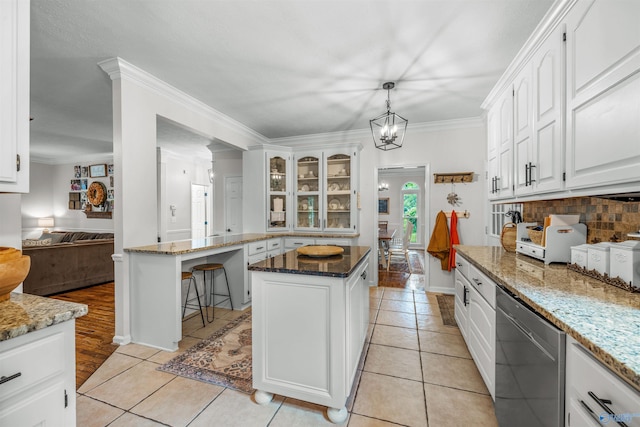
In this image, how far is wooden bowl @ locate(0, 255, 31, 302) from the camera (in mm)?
1032

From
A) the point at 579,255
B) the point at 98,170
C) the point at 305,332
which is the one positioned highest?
the point at 98,170

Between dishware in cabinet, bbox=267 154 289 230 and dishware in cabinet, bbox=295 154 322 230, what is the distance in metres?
0.20

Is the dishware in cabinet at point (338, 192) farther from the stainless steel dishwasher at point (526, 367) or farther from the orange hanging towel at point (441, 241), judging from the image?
the stainless steel dishwasher at point (526, 367)

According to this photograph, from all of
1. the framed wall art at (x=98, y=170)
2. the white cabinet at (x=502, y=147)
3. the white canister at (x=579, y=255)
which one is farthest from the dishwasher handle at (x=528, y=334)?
the framed wall art at (x=98, y=170)

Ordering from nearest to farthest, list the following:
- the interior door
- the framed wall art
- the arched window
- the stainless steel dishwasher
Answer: the stainless steel dishwasher, the interior door, the framed wall art, the arched window

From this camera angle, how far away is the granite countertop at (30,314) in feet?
2.79

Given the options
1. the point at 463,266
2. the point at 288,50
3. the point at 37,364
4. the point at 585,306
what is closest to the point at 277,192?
the point at 288,50

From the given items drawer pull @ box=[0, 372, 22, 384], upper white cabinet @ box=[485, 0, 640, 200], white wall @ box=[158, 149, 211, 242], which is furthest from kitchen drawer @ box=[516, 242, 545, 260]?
white wall @ box=[158, 149, 211, 242]

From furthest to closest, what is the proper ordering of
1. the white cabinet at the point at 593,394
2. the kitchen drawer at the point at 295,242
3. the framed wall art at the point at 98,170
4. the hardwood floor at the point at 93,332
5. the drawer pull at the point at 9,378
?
the framed wall art at the point at 98,170
the kitchen drawer at the point at 295,242
the hardwood floor at the point at 93,332
the drawer pull at the point at 9,378
the white cabinet at the point at 593,394

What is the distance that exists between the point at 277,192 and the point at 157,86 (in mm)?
2105

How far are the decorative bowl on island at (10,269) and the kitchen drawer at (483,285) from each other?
2246 mm

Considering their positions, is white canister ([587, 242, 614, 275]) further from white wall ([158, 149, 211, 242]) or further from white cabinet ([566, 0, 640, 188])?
white wall ([158, 149, 211, 242])

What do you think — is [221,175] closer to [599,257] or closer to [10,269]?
[10,269]

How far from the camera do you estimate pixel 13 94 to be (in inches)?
40.8
